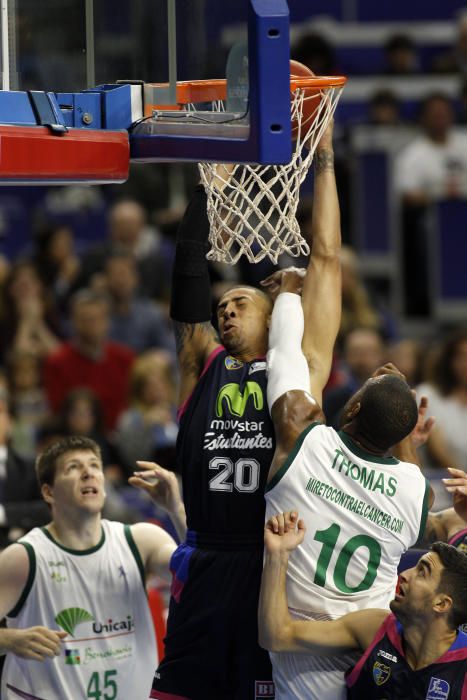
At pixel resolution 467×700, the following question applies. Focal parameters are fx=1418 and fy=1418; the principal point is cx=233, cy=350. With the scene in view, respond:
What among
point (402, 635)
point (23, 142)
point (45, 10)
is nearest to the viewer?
point (23, 142)

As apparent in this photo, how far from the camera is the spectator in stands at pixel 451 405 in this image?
10852 mm

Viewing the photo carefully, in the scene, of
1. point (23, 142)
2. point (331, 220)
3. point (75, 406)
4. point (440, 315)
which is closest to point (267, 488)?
point (331, 220)

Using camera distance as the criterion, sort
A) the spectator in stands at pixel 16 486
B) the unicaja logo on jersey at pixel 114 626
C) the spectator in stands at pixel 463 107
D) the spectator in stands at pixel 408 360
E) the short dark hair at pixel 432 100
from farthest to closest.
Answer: the spectator in stands at pixel 463 107 < the short dark hair at pixel 432 100 < the spectator in stands at pixel 408 360 < the spectator in stands at pixel 16 486 < the unicaja logo on jersey at pixel 114 626

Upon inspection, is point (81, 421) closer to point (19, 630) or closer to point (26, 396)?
point (26, 396)

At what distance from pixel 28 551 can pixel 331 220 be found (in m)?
2.08

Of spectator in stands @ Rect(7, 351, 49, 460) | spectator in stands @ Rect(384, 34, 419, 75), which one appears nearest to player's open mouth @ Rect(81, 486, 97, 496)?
spectator in stands @ Rect(7, 351, 49, 460)

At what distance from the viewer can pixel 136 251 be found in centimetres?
1320

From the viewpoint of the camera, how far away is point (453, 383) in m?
11.0

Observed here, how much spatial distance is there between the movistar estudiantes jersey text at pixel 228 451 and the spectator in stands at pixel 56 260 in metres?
6.89

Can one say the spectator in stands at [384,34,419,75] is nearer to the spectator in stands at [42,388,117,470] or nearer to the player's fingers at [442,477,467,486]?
the spectator in stands at [42,388,117,470]

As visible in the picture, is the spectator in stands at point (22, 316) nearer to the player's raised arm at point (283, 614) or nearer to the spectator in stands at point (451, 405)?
the spectator in stands at point (451, 405)

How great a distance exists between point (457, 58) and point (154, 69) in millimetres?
9816

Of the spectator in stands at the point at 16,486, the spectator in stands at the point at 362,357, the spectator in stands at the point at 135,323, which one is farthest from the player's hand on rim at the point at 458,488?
the spectator in stands at the point at 135,323

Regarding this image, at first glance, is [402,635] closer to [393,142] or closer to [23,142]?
[23,142]
